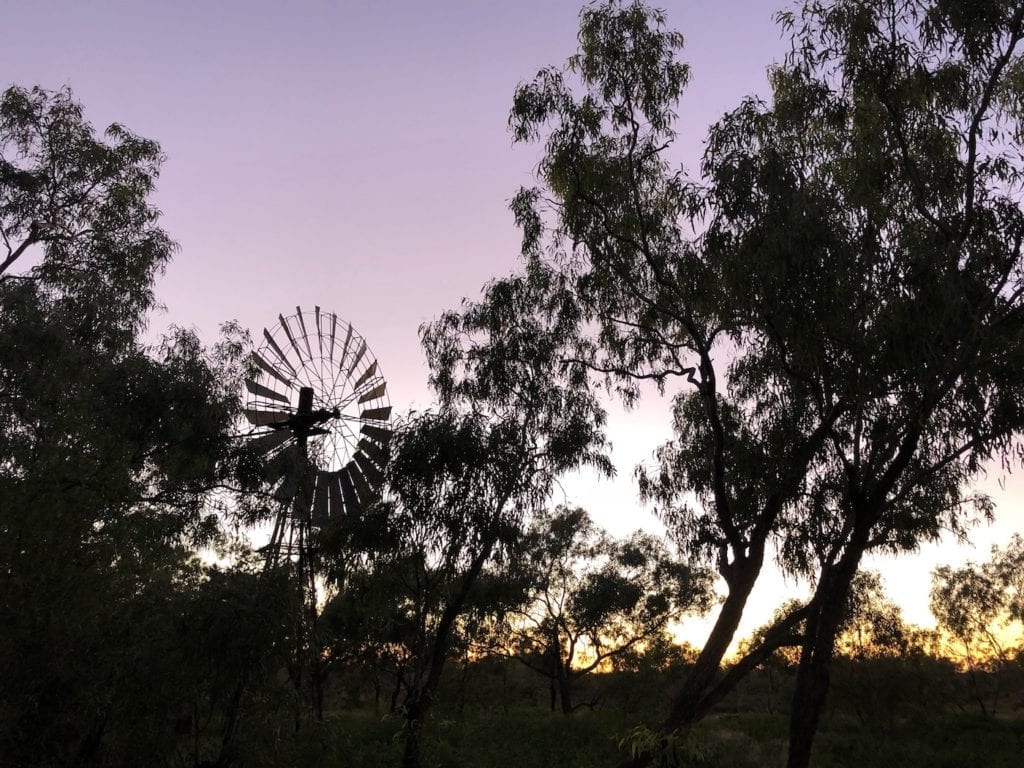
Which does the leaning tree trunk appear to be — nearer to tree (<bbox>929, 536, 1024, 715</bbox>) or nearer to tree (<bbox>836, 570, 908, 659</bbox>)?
tree (<bbox>836, 570, 908, 659</bbox>)

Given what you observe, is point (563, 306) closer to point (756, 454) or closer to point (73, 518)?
point (756, 454)

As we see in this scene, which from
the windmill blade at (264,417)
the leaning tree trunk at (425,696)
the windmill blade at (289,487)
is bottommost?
the leaning tree trunk at (425,696)

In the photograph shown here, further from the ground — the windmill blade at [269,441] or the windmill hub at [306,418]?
the windmill hub at [306,418]

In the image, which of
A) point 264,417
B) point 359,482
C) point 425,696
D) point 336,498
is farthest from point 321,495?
point 425,696

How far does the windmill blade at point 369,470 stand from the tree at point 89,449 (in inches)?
93.5

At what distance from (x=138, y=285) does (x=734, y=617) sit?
13375 mm

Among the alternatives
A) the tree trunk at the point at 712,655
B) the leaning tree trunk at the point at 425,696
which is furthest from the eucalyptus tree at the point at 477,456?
Result: the tree trunk at the point at 712,655

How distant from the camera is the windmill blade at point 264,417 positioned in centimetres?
1384

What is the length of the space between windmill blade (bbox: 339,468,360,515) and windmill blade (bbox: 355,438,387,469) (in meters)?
0.54

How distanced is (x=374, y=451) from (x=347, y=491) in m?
0.89

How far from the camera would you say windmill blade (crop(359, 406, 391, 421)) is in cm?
1499

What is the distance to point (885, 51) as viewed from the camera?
8.11 meters

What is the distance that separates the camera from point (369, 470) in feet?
46.7

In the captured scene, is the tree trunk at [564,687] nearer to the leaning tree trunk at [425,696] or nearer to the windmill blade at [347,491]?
the leaning tree trunk at [425,696]
